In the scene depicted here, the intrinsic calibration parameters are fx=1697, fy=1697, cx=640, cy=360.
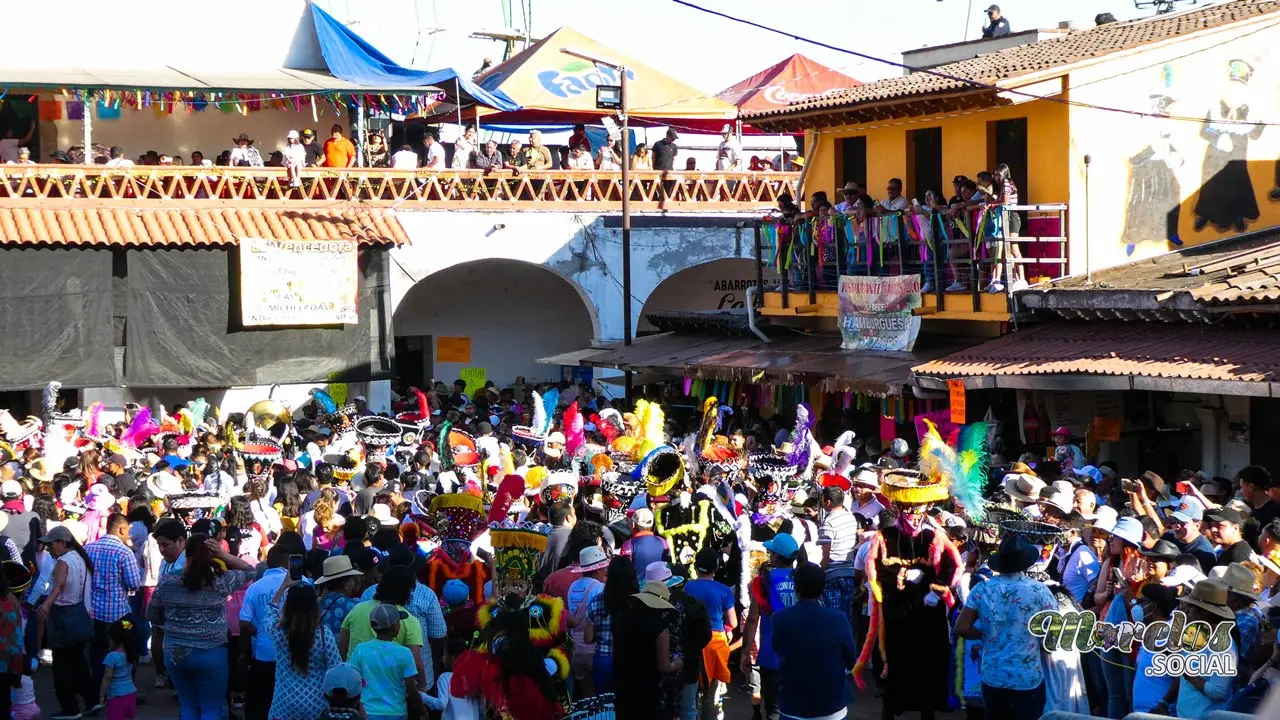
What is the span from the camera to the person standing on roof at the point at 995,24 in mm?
25766

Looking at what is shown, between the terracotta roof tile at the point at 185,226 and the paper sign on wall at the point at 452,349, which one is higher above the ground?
the terracotta roof tile at the point at 185,226

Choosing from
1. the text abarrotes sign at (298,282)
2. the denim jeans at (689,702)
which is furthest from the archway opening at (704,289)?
the denim jeans at (689,702)

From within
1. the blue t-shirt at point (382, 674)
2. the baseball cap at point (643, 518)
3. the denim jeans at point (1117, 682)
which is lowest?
the denim jeans at point (1117, 682)

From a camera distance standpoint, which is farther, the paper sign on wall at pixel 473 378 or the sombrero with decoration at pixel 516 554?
the paper sign on wall at pixel 473 378

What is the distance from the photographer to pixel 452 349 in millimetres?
31031

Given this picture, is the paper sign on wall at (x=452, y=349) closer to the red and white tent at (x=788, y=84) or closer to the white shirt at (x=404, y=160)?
the white shirt at (x=404, y=160)

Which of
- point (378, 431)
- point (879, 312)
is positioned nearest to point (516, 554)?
point (378, 431)

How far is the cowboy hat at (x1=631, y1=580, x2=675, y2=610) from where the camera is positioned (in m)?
9.14

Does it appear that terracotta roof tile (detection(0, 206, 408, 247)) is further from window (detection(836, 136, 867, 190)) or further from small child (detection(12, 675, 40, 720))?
small child (detection(12, 675, 40, 720))

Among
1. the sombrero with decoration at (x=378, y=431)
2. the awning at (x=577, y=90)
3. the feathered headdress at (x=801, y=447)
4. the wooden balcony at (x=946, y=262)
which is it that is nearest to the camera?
the feathered headdress at (x=801, y=447)

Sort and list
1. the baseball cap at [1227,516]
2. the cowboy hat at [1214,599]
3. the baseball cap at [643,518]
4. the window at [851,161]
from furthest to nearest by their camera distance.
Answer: the window at [851,161] → the baseball cap at [643,518] → the baseball cap at [1227,516] → the cowboy hat at [1214,599]

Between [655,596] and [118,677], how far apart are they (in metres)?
4.05

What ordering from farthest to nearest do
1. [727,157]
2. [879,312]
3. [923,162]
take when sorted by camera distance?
[727,157] → [923,162] → [879,312]

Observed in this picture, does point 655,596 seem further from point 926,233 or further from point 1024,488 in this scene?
point 926,233
